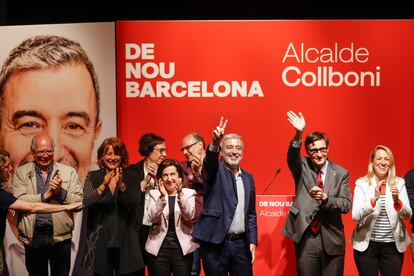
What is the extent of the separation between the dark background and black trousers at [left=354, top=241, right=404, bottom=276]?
8.39 feet

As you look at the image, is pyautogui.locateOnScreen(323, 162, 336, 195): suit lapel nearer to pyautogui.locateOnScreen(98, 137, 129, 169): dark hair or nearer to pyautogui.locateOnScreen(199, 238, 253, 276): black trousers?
pyautogui.locateOnScreen(199, 238, 253, 276): black trousers

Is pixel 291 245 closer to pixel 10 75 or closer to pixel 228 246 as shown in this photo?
pixel 228 246

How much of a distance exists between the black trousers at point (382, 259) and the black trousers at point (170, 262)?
4.80 feet

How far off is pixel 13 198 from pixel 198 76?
217 cm

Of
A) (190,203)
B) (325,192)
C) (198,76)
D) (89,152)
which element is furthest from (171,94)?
(325,192)

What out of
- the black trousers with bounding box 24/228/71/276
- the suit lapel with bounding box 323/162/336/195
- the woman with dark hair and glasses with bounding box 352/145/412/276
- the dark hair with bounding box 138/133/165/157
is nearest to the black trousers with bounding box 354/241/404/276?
the woman with dark hair and glasses with bounding box 352/145/412/276

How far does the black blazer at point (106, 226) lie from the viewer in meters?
5.95

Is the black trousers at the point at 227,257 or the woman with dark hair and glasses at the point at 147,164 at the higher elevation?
the woman with dark hair and glasses at the point at 147,164

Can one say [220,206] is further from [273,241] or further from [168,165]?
[273,241]

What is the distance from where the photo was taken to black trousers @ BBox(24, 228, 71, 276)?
609 centimetres

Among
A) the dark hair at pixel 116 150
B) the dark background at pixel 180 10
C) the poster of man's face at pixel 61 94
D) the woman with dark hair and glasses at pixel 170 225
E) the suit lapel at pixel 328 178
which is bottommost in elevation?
the woman with dark hair and glasses at pixel 170 225

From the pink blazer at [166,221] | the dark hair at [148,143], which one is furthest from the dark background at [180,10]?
the pink blazer at [166,221]

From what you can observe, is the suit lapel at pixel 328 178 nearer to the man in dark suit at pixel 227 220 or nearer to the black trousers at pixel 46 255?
the man in dark suit at pixel 227 220

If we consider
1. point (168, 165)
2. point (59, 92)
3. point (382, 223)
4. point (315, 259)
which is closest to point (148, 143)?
point (168, 165)
